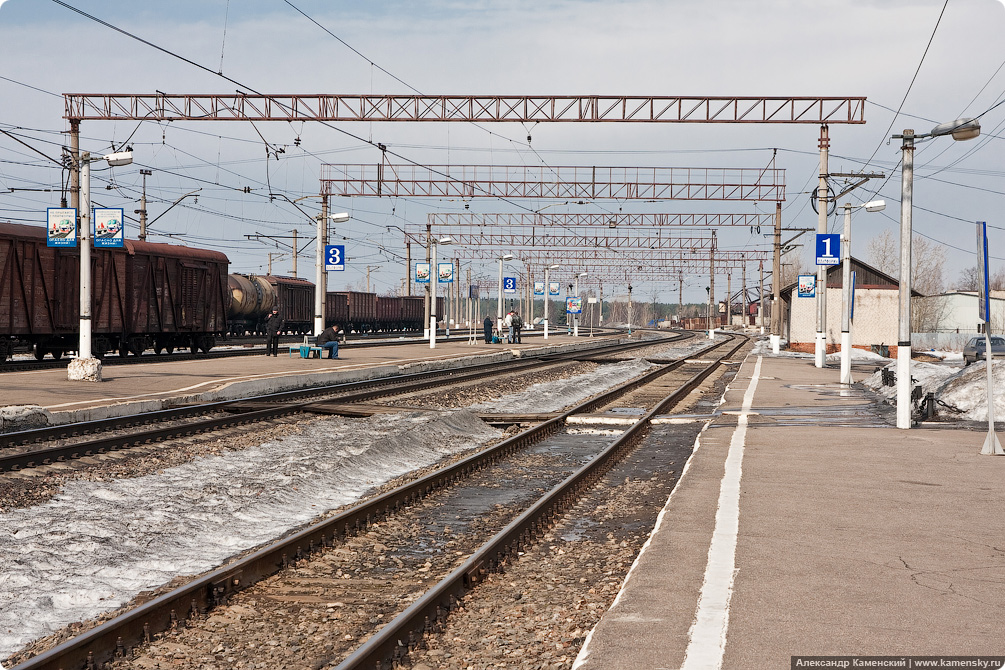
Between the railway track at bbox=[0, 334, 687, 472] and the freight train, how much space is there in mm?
10687

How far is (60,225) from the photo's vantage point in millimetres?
23328

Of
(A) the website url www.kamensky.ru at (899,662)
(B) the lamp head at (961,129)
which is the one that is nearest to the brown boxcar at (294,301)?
(B) the lamp head at (961,129)

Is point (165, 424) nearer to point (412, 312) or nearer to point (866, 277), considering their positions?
point (866, 277)

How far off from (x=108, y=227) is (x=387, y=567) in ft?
61.6

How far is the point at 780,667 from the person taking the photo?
4820 mm

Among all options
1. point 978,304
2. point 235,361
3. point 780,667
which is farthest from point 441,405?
point 978,304

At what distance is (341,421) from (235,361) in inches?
647

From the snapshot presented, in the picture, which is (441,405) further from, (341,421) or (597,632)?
(597,632)

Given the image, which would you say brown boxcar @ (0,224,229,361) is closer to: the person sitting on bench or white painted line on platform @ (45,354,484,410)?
the person sitting on bench

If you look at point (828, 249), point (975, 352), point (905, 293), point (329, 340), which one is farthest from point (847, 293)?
point (329, 340)

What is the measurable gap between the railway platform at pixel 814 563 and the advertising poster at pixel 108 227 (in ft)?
53.9

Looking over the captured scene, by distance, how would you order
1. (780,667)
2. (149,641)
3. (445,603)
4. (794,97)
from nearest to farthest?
(780,667) < (149,641) < (445,603) < (794,97)

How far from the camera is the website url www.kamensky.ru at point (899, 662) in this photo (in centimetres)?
487

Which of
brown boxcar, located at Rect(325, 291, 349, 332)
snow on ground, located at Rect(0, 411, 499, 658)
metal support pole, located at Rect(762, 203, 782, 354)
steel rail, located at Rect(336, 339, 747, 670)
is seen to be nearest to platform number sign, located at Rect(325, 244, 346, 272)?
metal support pole, located at Rect(762, 203, 782, 354)
